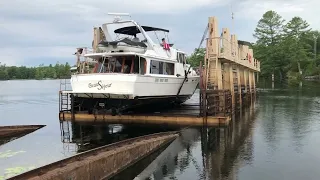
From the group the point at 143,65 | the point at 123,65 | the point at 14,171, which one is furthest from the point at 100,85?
the point at 14,171

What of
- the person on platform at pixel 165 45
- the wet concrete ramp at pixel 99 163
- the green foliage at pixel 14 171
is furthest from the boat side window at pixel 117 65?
the green foliage at pixel 14 171

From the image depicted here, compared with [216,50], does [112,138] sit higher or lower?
lower

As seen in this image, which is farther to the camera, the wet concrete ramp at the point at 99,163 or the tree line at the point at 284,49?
the tree line at the point at 284,49

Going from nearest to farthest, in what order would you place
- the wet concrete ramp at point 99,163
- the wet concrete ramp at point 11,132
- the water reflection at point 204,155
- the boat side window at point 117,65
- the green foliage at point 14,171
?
the wet concrete ramp at point 99,163 < the water reflection at point 204,155 < the green foliage at point 14,171 < the wet concrete ramp at point 11,132 < the boat side window at point 117,65

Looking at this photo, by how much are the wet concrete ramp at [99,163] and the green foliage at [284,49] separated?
65059mm

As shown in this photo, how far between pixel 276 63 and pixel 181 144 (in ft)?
217

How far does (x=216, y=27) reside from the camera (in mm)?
18594

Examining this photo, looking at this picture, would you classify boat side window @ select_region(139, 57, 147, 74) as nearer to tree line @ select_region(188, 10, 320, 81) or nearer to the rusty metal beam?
the rusty metal beam

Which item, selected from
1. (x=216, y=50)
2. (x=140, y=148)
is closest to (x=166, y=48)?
(x=216, y=50)

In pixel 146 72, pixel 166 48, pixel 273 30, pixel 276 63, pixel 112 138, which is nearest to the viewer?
pixel 112 138

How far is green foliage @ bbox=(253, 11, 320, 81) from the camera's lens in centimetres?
7206

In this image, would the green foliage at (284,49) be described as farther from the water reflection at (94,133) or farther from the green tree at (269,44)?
the water reflection at (94,133)

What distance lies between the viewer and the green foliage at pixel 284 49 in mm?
72062

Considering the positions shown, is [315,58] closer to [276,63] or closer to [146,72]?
[276,63]
